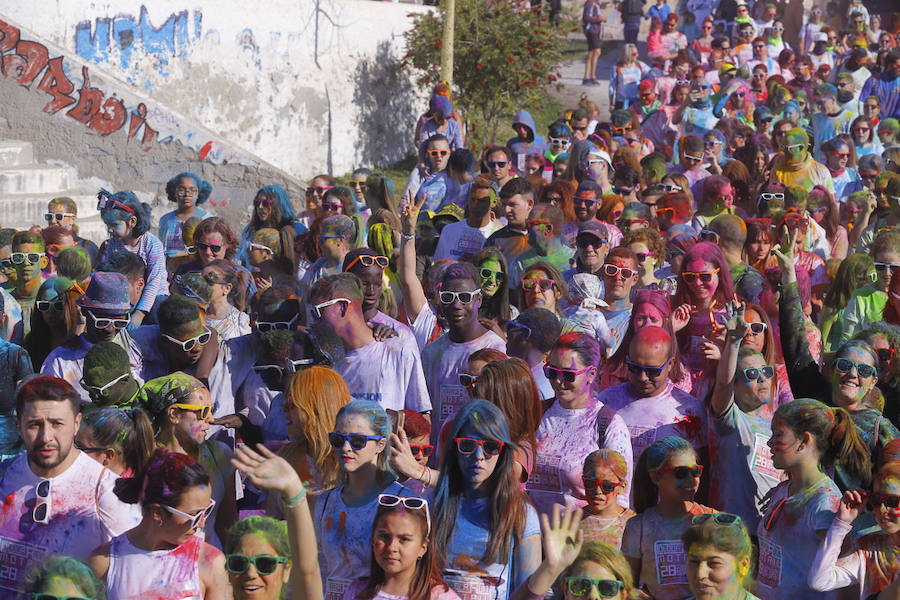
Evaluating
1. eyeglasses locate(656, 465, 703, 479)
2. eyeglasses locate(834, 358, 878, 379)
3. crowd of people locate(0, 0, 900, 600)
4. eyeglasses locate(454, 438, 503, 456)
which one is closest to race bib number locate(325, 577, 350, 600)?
crowd of people locate(0, 0, 900, 600)

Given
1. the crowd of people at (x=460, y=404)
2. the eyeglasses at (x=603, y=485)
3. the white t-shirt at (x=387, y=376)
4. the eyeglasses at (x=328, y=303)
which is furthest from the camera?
the eyeglasses at (x=328, y=303)

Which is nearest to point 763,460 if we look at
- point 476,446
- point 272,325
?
point 476,446

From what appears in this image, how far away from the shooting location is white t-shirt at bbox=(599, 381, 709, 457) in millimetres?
6031

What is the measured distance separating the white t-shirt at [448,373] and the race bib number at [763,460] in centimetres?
145

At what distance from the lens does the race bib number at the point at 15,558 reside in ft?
16.2

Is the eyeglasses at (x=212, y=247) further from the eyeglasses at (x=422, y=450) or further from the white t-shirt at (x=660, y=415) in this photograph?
the white t-shirt at (x=660, y=415)

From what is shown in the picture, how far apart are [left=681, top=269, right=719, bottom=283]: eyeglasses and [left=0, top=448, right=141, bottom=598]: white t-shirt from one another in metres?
3.74

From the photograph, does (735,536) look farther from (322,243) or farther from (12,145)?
(12,145)

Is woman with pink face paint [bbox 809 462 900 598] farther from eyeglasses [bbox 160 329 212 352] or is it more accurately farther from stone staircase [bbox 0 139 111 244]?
stone staircase [bbox 0 139 111 244]

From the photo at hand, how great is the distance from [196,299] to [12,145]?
7783mm

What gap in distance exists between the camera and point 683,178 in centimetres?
1073

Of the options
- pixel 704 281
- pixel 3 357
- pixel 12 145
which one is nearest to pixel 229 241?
pixel 3 357

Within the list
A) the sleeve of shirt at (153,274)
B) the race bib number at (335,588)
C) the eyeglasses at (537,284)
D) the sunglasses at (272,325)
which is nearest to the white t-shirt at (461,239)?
the eyeglasses at (537,284)

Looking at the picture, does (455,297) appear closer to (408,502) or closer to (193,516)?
(408,502)
